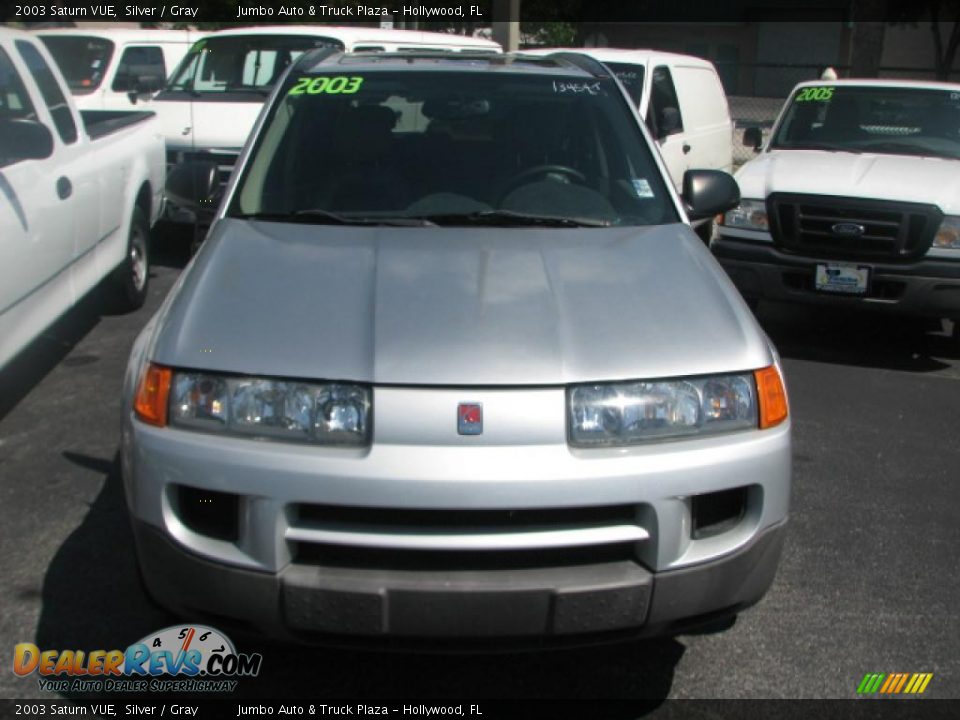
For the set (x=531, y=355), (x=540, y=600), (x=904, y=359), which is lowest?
(x=904, y=359)

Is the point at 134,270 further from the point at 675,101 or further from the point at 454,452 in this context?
the point at 675,101

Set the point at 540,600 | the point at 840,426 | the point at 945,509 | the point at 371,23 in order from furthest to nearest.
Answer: the point at 371,23 → the point at 840,426 → the point at 945,509 → the point at 540,600

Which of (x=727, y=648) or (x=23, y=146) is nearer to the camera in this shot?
(x=727, y=648)

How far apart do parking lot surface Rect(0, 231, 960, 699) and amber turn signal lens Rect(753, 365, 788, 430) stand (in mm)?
867

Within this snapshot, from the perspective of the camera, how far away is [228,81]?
10.0 m

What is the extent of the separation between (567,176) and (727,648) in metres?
1.82

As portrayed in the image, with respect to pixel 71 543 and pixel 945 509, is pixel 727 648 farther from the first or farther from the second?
pixel 71 543

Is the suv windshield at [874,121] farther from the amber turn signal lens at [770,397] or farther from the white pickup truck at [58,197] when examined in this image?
the amber turn signal lens at [770,397]

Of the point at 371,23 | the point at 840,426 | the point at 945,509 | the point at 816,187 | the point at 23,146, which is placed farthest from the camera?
the point at 371,23

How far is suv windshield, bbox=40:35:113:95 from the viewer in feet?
40.2

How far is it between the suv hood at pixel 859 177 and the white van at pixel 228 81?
3806mm

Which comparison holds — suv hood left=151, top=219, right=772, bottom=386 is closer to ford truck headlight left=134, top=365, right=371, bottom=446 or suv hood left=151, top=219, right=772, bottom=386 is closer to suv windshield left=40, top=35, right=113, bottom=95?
ford truck headlight left=134, top=365, right=371, bottom=446

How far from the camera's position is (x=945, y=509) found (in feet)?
14.9

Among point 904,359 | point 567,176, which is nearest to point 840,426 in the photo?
point 904,359
